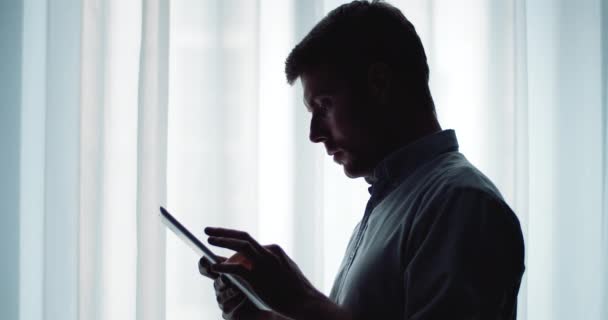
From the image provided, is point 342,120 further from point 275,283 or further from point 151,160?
point 151,160

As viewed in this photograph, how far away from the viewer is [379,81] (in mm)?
729

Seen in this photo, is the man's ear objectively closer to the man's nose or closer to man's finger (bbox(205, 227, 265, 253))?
the man's nose

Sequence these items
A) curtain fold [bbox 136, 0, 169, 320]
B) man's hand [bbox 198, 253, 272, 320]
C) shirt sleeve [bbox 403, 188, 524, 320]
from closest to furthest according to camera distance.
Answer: shirt sleeve [bbox 403, 188, 524, 320] → man's hand [bbox 198, 253, 272, 320] → curtain fold [bbox 136, 0, 169, 320]

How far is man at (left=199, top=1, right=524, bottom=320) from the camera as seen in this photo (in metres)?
0.54

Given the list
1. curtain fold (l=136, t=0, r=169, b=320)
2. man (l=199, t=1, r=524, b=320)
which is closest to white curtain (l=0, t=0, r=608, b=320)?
curtain fold (l=136, t=0, r=169, b=320)

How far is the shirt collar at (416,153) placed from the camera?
0.73m

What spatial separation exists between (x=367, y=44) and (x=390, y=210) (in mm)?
230

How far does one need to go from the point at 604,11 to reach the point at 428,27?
22.7 inches

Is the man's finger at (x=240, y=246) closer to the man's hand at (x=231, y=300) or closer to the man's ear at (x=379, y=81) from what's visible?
the man's hand at (x=231, y=300)

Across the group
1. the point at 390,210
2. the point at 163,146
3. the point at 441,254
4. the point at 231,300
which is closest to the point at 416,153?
the point at 390,210

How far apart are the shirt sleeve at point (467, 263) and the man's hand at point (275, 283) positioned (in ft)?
0.31

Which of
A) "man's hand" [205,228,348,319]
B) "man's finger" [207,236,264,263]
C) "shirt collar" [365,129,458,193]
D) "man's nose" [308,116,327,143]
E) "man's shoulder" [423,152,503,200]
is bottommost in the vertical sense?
"man's hand" [205,228,348,319]

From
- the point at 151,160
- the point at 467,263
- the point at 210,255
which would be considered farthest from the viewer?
the point at 151,160

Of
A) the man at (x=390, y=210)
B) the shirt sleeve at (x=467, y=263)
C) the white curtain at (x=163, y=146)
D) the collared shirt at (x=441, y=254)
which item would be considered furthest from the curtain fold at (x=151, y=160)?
the shirt sleeve at (x=467, y=263)
